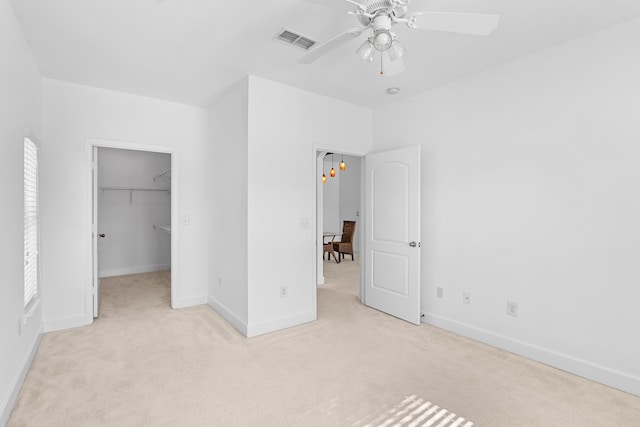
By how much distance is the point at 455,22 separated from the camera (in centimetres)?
165

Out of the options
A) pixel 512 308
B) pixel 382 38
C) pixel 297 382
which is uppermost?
pixel 382 38

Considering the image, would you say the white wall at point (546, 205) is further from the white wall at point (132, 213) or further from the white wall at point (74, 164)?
the white wall at point (132, 213)

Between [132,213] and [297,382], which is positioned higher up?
[132,213]

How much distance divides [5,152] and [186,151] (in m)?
2.21

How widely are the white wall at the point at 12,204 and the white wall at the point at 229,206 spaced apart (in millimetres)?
1728

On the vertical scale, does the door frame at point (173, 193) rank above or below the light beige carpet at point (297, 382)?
above

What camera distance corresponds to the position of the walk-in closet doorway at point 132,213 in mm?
5789

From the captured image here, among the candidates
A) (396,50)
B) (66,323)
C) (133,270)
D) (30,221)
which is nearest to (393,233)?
(396,50)

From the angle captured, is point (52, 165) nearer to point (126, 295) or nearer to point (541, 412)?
point (126, 295)

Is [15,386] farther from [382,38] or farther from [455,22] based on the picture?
[455,22]

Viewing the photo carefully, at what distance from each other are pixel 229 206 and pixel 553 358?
135 inches

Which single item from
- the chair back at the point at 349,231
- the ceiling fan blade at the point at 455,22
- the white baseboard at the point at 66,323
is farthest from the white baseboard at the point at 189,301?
the ceiling fan blade at the point at 455,22

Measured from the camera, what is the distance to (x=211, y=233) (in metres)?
4.21

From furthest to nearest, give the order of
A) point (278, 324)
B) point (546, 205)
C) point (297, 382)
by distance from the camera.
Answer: point (278, 324)
point (546, 205)
point (297, 382)
